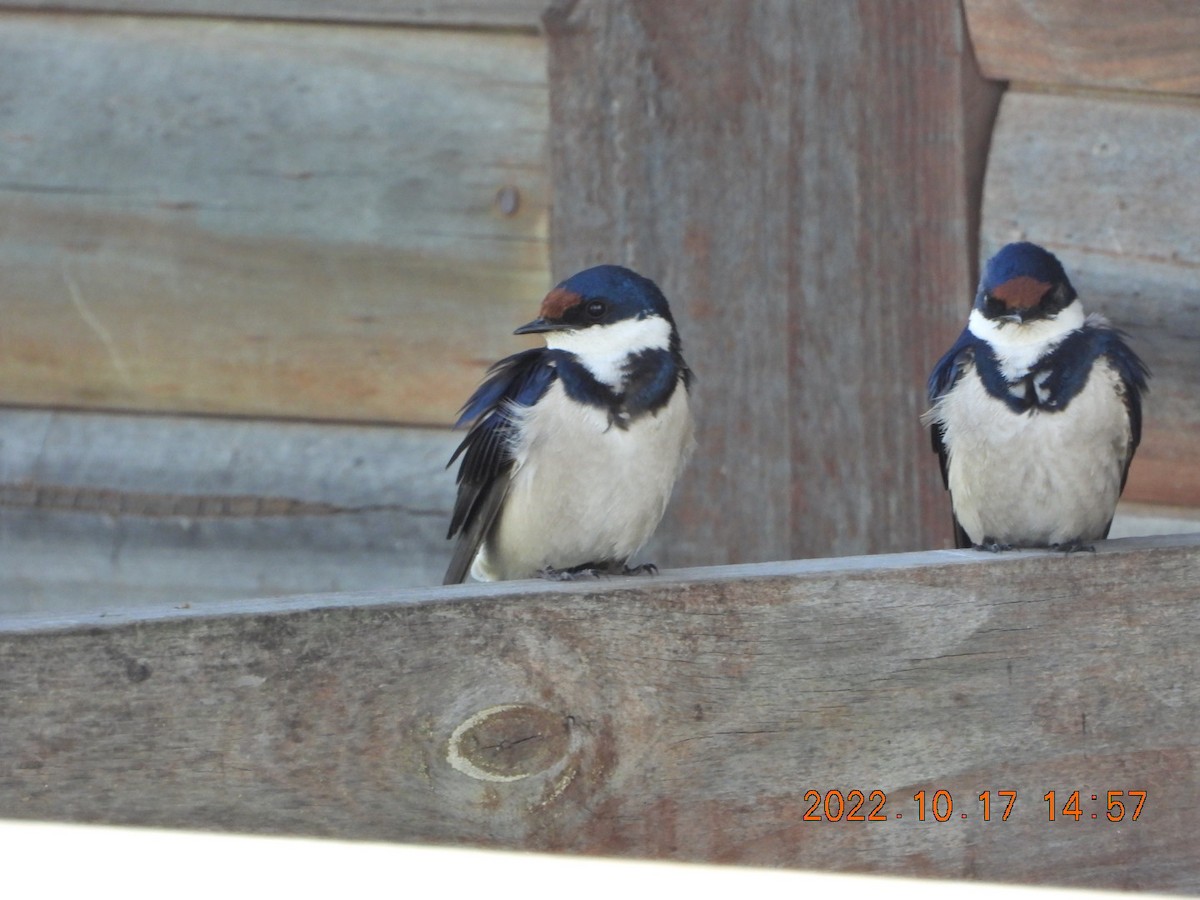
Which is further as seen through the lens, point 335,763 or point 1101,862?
point 1101,862

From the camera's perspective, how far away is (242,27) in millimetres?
2381

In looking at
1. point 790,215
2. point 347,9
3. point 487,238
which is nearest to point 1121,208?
point 790,215

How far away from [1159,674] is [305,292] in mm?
1437

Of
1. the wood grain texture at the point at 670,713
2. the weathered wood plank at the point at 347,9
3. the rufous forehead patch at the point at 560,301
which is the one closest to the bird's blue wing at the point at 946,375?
the rufous forehead patch at the point at 560,301

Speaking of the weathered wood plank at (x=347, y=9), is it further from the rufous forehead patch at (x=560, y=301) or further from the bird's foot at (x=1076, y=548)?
the bird's foot at (x=1076, y=548)

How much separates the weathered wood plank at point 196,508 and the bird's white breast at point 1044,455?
810 millimetres

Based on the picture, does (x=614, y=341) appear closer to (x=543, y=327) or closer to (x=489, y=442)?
(x=543, y=327)

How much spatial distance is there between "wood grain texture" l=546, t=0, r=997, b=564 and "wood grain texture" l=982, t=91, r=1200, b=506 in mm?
70

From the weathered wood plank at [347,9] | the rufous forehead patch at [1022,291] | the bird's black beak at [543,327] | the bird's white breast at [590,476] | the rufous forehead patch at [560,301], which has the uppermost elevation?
the weathered wood plank at [347,9]

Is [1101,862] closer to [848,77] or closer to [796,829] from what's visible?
[796,829]

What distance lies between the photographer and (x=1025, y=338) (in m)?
2.20

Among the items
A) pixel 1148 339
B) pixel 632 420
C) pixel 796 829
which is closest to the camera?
pixel 796 829

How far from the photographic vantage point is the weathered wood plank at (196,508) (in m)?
2.44

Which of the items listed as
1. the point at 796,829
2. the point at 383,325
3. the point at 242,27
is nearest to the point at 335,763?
the point at 796,829
